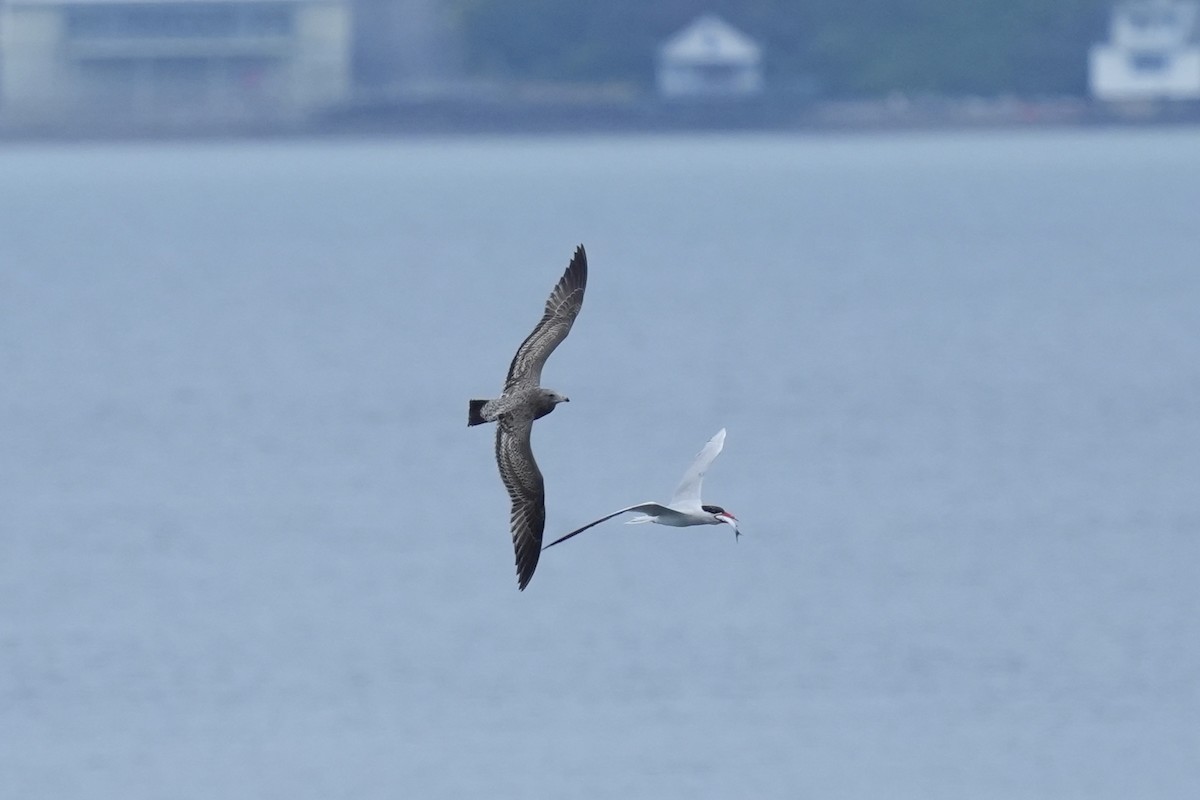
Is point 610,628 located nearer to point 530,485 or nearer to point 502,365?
point 530,485

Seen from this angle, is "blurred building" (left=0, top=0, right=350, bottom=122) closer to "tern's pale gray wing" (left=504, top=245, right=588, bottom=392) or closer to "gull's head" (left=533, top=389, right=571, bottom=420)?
"tern's pale gray wing" (left=504, top=245, right=588, bottom=392)

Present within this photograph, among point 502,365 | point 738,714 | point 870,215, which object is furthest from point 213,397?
point 870,215

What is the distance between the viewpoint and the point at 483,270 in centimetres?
13500

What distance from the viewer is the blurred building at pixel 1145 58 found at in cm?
18650

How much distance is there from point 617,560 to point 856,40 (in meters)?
139

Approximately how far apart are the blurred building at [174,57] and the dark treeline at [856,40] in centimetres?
1393

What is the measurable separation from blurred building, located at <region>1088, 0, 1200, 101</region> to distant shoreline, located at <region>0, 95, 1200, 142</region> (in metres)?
1.16

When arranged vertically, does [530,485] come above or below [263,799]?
above

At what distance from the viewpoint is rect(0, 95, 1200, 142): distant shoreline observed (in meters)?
184

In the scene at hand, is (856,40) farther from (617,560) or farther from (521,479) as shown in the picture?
(521,479)

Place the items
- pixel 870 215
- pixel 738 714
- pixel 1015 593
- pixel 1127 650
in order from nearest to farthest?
1. pixel 738 714
2. pixel 1127 650
3. pixel 1015 593
4. pixel 870 215

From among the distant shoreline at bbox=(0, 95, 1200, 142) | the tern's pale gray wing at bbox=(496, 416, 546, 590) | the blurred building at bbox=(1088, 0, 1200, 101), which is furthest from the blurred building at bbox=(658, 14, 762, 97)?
the tern's pale gray wing at bbox=(496, 416, 546, 590)

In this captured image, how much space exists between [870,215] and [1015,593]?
135m

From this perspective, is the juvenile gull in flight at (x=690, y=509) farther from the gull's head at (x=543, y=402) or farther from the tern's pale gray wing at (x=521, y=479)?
the gull's head at (x=543, y=402)
